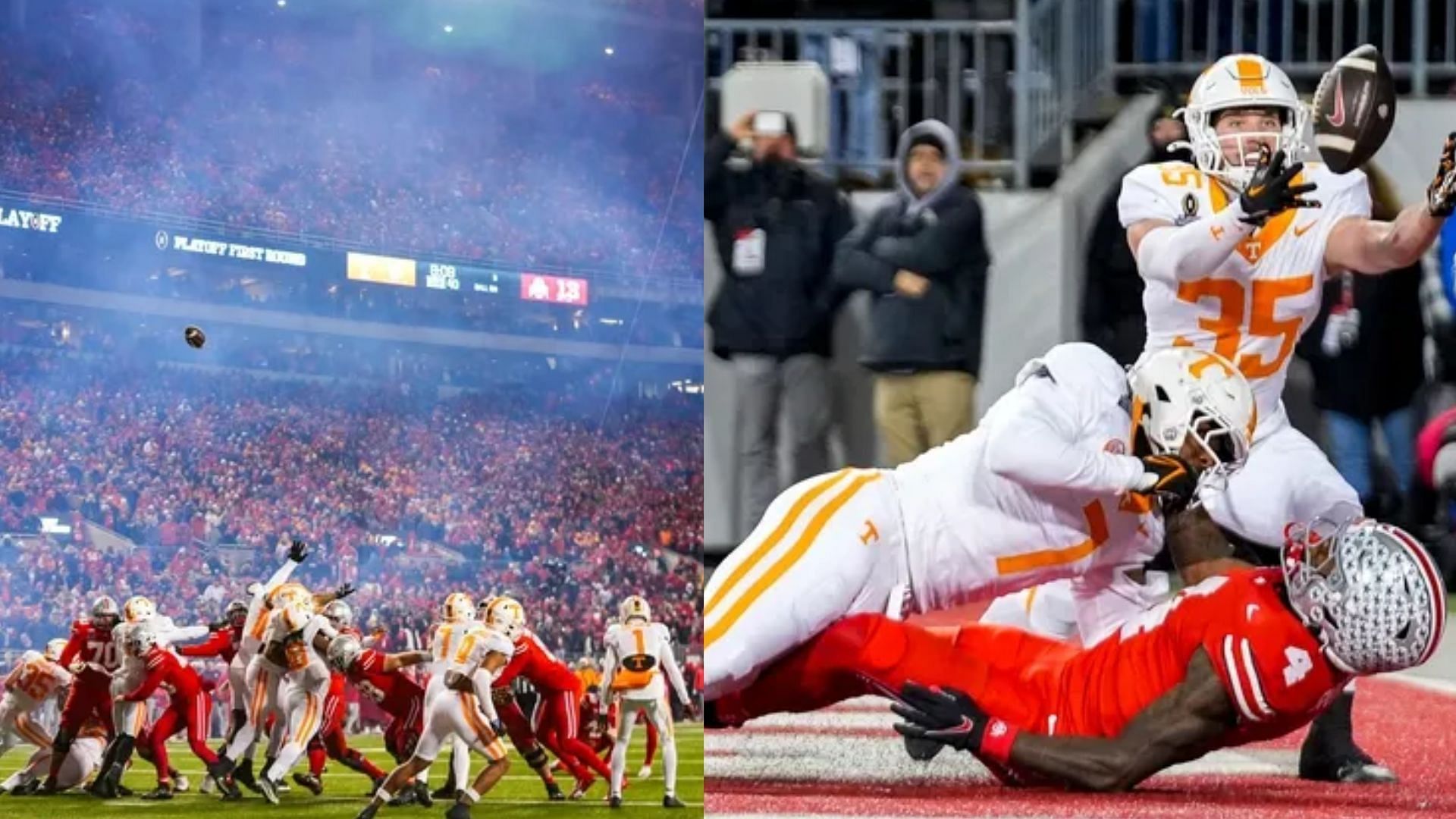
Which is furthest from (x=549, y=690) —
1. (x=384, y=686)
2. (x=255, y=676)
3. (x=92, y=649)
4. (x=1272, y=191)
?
(x=1272, y=191)

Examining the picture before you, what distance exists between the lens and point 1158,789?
9.11 ft

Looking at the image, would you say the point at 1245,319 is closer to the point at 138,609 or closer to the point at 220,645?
the point at 220,645

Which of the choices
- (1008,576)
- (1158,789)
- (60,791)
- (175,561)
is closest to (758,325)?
(1008,576)

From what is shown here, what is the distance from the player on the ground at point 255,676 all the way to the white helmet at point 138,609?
17cm

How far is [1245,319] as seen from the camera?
287cm

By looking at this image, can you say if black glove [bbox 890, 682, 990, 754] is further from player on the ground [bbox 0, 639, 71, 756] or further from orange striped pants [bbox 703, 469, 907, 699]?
player on the ground [bbox 0, 639, 71, 756]

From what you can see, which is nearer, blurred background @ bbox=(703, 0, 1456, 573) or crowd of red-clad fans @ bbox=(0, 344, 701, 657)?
blurred background @ bbox=(703, 0, 1456, 573)

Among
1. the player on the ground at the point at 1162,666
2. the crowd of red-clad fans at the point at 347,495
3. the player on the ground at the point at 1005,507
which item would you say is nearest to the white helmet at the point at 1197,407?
the player on the ground at the point at 1005,507

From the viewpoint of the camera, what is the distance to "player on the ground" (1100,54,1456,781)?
2.82m

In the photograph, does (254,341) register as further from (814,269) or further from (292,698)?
(814,269)

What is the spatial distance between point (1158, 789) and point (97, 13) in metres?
2.16

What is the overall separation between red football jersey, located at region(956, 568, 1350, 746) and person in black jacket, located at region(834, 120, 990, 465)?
317 millimetres

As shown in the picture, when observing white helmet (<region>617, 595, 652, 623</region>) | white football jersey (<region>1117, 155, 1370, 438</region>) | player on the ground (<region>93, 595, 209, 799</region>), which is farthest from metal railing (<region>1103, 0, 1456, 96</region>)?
player on the ground (<region>93, 595, 209, 799</region>)

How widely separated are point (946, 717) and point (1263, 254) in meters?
0.76
